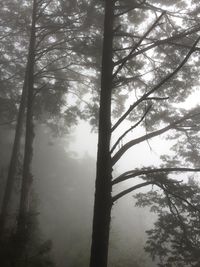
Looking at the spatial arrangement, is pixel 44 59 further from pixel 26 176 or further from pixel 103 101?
pixel 103 101

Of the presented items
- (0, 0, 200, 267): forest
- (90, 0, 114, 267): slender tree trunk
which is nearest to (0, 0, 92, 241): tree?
(0, 0, 200, 267): forest

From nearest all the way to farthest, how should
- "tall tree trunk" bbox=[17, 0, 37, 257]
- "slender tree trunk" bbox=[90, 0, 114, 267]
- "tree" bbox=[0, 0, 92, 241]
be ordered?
"slender tree trunk" bbox=[90, 0, 114, 267] → "tall tree trunk" bbox=[17, 0, 37, 257] → "tree" bbox=[0, 0, 92, 241]

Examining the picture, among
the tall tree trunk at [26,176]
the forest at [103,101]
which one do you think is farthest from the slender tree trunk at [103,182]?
the tall tree trunk at [26,176]

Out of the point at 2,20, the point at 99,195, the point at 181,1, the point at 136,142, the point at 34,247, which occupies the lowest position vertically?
the point at 34,247

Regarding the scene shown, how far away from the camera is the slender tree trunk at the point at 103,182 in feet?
16.9

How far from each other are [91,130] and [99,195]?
28.9 feet

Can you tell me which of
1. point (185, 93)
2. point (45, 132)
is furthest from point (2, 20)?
point (45, 132)

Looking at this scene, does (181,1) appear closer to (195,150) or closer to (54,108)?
(195,150)

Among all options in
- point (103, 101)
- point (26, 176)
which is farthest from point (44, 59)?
point (103, 101)

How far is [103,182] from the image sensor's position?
5371 mm

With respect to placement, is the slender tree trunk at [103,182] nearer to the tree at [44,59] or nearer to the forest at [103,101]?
the forest at [103,101]

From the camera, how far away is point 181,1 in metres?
9.68

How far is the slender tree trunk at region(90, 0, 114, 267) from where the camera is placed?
5.16 metres

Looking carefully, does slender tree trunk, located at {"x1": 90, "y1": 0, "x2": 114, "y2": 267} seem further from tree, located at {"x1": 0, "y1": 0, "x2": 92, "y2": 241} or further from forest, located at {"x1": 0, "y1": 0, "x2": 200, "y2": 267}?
tree, located at {"x1": 0, "y1": 0, "x2": 92, "y2": 241}
